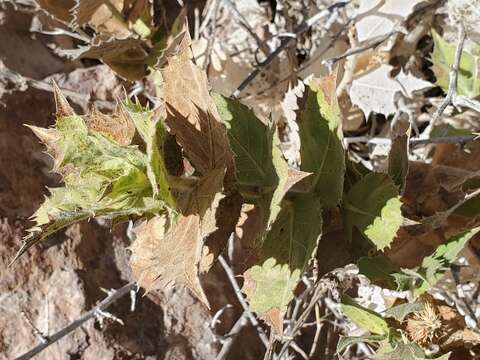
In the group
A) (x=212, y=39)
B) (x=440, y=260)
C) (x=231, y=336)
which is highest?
(x=212, y=39)

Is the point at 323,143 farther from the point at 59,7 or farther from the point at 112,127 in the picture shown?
the point at 59,7

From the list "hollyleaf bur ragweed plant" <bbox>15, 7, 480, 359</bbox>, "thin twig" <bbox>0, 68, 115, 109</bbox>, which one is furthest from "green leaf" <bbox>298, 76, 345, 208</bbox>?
"thin twig" <bbox>0, 68, 115, 109</bbox>

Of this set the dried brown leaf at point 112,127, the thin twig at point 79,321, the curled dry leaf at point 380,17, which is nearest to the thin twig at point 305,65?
the curled dry leaf at point 380,17

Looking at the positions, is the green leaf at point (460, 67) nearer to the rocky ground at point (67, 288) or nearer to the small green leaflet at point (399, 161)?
the small green leaflet at point (399, 161)

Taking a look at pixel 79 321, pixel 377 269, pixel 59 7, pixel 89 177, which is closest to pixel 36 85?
pixel 59 7

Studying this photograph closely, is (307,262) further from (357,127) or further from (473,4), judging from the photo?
(473,4)

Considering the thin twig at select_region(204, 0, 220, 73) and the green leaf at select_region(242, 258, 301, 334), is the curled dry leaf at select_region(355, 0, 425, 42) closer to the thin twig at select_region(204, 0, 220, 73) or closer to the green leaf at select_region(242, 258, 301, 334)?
the thin twig at select_region(204, 0, 220, 73)
